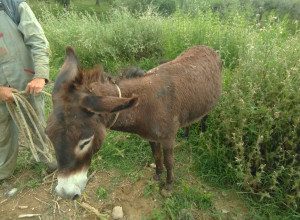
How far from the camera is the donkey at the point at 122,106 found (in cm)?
153

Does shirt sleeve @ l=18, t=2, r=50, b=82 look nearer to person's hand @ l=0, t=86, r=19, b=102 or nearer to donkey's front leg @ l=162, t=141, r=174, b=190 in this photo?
person's hand @ l=0, t=86, r=19, b=102

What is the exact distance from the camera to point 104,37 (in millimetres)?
5918

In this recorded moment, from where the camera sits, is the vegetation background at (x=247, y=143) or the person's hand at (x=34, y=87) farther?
the vegetation background at (x=247, y=143)

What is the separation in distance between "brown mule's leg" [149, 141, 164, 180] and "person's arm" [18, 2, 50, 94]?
1.57 meters

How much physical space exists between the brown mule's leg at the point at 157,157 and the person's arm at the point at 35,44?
5.14ft

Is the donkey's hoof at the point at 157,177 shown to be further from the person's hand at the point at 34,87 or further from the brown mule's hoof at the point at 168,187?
the person's hand at the point at 34,87

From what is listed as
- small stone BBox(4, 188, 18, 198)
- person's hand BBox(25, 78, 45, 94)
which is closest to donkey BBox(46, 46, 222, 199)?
person's hand BBox(25, 78, 45, 94)

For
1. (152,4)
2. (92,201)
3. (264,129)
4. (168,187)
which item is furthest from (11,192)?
(152,4)

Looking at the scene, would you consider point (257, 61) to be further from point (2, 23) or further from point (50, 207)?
point (50, 207)

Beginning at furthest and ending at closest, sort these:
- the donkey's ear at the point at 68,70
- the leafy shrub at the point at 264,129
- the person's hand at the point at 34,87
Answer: the leafy shrub at the point at 264,129 → the person's hand at the point at 34,87 → the donkey's ear at the point at 68,70

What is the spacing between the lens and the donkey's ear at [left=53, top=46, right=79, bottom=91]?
5.59ft

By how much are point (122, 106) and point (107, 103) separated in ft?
0.35

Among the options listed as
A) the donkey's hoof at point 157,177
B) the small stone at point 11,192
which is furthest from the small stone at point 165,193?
the small stone at point 11,192

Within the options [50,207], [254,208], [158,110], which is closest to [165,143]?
[158,110]
